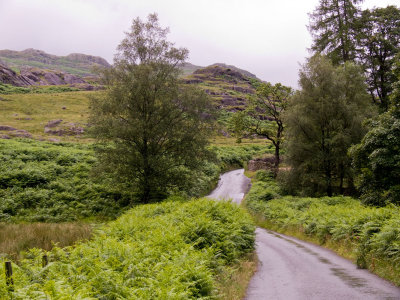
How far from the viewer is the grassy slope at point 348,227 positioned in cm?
1084

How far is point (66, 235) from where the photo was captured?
44.5 ft

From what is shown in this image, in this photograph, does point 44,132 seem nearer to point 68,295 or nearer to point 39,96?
point 39,96

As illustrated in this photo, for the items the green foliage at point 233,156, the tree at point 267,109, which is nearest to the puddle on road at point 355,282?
the tree at point 267,109

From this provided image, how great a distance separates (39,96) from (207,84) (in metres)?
101

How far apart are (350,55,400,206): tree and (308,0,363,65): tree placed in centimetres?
1812

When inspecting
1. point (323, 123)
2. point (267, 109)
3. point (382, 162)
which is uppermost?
point (267, 109)

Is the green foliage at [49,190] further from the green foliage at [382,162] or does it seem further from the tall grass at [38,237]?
the green foliage at [382,162]

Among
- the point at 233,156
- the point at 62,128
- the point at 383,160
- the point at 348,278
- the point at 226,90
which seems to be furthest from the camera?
the point at 226,90

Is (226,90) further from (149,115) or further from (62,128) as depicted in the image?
(149,115)

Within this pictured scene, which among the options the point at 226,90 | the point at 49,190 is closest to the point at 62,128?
the point at 49,190

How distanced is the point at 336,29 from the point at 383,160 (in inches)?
994

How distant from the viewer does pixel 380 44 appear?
37250 mm

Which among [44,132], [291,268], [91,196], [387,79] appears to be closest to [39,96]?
[44,132]

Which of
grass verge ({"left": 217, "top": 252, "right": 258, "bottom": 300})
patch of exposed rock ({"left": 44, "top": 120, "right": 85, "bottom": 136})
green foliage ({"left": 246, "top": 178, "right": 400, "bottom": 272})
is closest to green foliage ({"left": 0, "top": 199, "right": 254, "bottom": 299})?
grass verge ({"left": 217, "top": 252, "right": 258, "bottom": 300})
